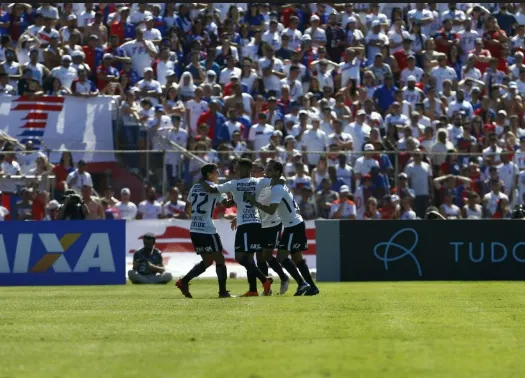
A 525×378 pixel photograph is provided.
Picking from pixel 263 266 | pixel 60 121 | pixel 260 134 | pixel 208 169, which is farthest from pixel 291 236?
pixel 60 121

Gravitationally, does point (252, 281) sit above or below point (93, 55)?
below

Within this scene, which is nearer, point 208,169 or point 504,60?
point 208,169

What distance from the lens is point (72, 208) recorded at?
2552 cm

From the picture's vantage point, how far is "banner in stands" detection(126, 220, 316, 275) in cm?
2661

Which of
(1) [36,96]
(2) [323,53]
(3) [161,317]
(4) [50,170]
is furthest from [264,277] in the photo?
(2) [323,53]

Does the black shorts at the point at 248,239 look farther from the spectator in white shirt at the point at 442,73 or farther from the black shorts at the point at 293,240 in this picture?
the spectator in white shirt at the point at 442,73

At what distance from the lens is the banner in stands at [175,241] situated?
26.6 meters

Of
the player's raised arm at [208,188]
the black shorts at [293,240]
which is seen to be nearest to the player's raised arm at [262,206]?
the player's raised arm at [208,188]

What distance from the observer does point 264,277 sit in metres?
18.6

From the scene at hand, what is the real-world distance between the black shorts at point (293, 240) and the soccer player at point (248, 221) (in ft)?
1.26

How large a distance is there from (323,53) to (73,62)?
6.16 metres

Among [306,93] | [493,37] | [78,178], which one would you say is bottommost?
[78,178]

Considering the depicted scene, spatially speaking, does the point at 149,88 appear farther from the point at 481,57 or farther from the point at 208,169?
the point at 208,169

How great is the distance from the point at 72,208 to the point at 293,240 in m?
8.01
